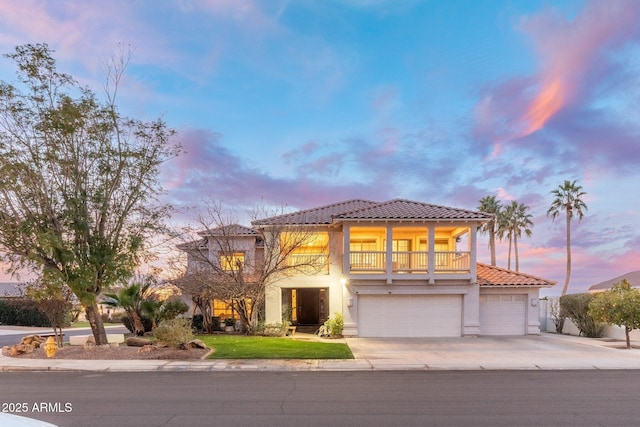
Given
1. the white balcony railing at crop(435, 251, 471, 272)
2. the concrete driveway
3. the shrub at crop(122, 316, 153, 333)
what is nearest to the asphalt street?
the concrete driveway

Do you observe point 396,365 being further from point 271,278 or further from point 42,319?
point 42,319

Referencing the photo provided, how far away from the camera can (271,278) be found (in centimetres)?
2408

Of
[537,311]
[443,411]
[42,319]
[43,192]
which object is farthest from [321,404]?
[42,319]

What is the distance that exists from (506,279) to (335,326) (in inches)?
401

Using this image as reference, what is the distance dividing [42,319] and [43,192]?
77.6 ft

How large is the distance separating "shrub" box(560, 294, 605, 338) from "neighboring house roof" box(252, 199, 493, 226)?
709 centimetres

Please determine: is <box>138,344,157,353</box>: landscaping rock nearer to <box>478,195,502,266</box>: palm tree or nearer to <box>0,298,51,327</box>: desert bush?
<box>0,298,51,327</box>: desert bush

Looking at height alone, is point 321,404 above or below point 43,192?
below

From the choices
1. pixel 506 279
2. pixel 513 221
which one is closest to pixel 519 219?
pixel 513 221

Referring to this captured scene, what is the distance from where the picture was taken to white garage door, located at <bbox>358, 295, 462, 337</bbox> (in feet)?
77.9

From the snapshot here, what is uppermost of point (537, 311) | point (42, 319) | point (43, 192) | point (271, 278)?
point (43, 192)

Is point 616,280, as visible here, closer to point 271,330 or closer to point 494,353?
point 494,353

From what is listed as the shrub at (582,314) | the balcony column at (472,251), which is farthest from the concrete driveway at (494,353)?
the balcony column at (472,251)

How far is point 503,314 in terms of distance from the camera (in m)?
24.7
